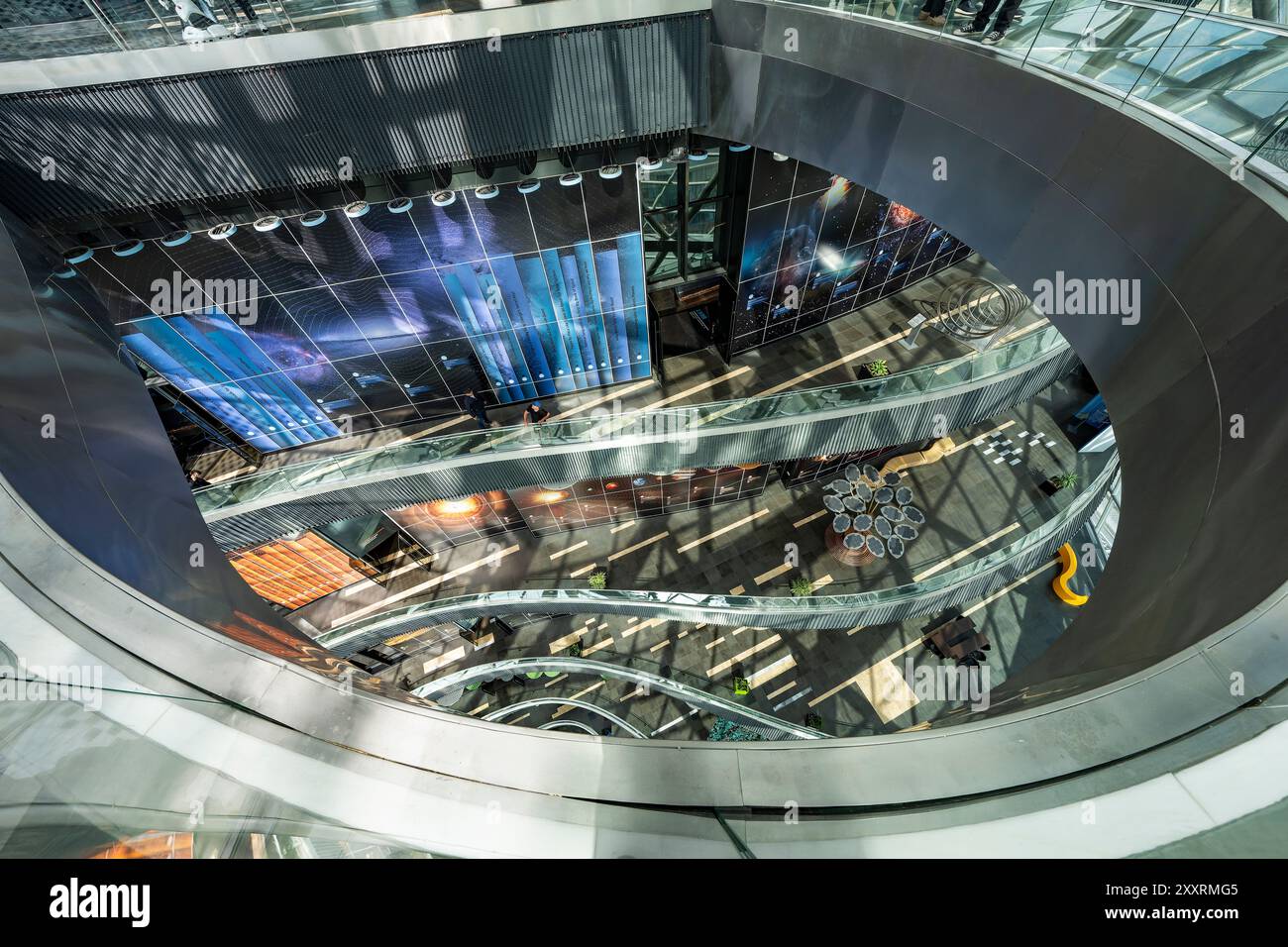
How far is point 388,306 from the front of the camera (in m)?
10.8

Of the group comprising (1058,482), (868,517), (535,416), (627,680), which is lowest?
(627,680)

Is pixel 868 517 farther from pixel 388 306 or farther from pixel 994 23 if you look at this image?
pixel 388 306

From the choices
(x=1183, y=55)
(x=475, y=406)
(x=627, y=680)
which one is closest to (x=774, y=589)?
(x=627, y=680)

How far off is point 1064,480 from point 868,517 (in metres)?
5.95

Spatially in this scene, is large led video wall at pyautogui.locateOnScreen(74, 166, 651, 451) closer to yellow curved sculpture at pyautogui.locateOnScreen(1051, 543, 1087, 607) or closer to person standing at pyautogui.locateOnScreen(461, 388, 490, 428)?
person standing at pyautogui.locateOnScreen(461, 388, 490, 428)

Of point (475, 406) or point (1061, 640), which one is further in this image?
point (475, 406)

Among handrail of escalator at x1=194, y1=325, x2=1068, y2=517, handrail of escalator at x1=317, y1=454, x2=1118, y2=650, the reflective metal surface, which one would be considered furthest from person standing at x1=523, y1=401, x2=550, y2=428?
the reflective metal surface

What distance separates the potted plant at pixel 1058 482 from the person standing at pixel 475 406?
16.2 meters

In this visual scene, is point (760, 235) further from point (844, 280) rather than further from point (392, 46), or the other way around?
point (392, 46)

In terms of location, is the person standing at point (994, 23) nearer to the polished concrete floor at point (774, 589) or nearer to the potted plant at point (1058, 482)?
the polished concrete floor at point (774, 589)

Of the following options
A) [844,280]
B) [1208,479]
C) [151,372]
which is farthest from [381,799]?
[844,280]

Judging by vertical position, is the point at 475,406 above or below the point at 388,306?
below

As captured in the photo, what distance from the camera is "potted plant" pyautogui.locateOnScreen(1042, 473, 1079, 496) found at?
604 inches

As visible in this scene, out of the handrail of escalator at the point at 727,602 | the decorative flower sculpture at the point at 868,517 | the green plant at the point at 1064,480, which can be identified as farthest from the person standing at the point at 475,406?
the green plant at the point at 1064,480
